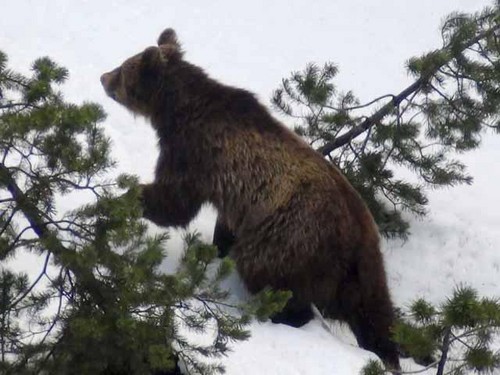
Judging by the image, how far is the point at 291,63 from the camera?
1670 centimetres

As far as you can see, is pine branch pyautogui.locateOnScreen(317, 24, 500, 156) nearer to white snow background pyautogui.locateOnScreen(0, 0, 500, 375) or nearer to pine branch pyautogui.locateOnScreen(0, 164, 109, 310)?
white snow background pyautogui.locateOnScreen(0, 0, 500, 375)

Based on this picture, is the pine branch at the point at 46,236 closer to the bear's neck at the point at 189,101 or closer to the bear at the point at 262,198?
the bear at the point at 262,198

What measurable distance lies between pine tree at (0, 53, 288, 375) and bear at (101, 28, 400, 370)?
88.4 inches

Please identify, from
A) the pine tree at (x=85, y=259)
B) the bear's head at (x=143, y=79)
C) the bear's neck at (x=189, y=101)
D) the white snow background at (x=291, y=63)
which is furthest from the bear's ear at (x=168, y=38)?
the pine tree at (x=85, y=259)

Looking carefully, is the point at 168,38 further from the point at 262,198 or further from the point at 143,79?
the point at 262,198

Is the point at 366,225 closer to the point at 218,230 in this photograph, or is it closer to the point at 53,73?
the point at 218,230

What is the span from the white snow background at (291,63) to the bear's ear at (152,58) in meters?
1.54

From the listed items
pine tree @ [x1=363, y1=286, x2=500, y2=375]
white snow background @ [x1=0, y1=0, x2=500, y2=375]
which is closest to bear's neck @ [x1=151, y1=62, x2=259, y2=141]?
white snow background @ [x1=0, y1=0, x2=500, y2=375]

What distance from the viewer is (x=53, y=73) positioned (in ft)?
17.9

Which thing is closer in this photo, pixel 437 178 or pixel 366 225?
pixel 366 225

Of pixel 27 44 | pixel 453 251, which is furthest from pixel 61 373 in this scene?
pixel 27 44

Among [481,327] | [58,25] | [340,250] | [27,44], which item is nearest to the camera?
[481,327]

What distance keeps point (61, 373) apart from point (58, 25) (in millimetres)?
10854

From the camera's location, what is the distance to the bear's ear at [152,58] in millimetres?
8805
